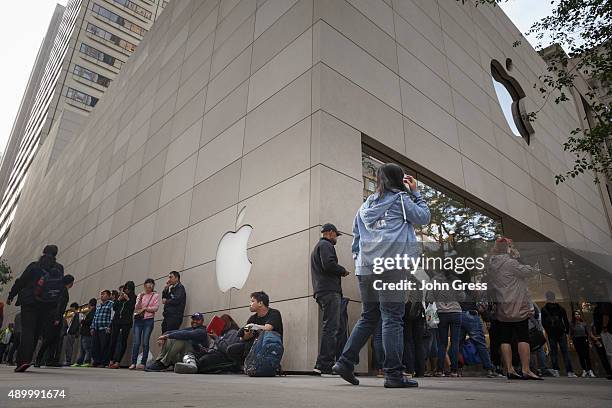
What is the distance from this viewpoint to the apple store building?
708 centimetres

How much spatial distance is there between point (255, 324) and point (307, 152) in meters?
3.05

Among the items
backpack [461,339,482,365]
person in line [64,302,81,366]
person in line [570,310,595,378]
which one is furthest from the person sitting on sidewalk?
person in line [570,310,595,378]

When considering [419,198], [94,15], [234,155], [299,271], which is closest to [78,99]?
[94,15]

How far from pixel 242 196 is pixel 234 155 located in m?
1.19

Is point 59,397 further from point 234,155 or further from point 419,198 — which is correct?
point 234,155

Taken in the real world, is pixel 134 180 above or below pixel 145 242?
above

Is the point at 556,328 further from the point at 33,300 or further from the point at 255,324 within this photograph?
the point at 33,300

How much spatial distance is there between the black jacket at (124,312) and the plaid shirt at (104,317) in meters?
0.38

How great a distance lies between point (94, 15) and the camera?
4269cm

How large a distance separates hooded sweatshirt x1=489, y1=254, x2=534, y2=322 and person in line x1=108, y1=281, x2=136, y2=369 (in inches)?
292

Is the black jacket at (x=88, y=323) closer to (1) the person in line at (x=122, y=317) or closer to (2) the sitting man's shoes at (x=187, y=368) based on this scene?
(1) the person in line at (x=122, y=317)

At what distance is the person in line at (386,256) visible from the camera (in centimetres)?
326

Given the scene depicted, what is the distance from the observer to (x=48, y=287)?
527cm

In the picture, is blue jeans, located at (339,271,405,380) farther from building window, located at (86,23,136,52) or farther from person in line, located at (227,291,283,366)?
building window, located at (86,23,136,52)
